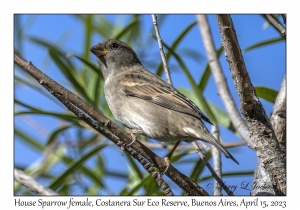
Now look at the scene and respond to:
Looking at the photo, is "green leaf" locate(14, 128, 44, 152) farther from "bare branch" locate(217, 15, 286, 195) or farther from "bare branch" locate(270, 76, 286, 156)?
"bare branch" locate(217, 15, 286, 195)

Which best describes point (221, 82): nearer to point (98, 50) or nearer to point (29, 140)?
point (98, 50)

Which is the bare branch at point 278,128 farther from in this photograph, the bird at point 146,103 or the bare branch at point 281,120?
the bird at point 146,103

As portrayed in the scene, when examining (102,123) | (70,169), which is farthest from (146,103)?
(102,123)

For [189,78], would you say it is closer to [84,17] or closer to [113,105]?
[113,105]

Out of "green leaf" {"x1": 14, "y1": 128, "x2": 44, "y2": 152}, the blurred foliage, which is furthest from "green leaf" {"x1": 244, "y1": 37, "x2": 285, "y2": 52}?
"green leaf" {"x1": 14, "y1": 128, "x2": 44, "y2": 152}

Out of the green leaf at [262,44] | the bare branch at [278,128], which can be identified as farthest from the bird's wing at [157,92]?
the green leaf at [262,44]
